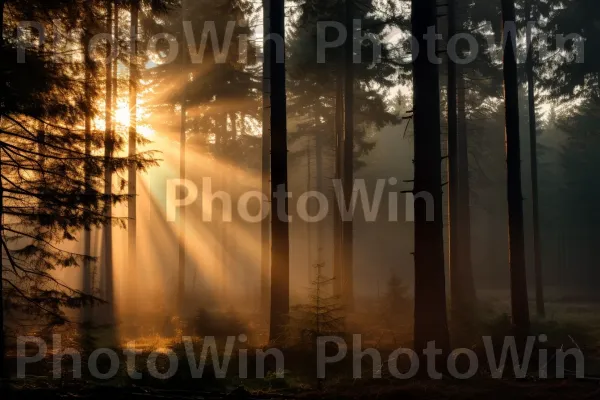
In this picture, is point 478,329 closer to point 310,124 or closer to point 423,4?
point 423,4

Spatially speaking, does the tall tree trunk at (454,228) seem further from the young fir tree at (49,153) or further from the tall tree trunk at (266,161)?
the young fir tree at (49,153)

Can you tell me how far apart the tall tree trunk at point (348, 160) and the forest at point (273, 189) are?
0.08 metres

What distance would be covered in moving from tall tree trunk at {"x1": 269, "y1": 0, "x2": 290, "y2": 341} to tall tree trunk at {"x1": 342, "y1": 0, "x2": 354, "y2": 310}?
25.1 ft

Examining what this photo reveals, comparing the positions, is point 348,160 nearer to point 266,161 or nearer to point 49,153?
point 266,161

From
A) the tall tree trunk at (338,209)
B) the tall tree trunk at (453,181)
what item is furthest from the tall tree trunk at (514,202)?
the tall tree trunk at (338,209)

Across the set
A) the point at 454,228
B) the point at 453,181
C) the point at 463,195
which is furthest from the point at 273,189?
the point at 463,195

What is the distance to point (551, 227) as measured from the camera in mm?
51000

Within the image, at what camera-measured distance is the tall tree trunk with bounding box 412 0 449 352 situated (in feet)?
32.9

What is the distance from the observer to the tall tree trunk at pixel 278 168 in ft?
43.4

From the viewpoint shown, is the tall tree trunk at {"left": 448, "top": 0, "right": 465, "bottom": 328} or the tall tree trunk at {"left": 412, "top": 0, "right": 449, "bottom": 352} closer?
the tall tree trunk at {"left": 412, "top": 0, "right": 449, "bottom": 352}

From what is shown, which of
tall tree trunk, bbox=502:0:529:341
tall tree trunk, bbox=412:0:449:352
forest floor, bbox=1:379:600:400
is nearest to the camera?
forest floor, bbox=1:379:600:400

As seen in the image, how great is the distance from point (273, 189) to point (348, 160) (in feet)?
29.7

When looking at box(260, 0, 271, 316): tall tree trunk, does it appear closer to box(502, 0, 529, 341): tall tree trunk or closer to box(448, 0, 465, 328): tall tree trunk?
box(448, 0, 465, 328): tall tree trunk

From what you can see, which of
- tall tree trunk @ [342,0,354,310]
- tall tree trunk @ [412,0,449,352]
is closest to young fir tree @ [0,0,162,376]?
tall tree trunk @ [412,0,449,352]
